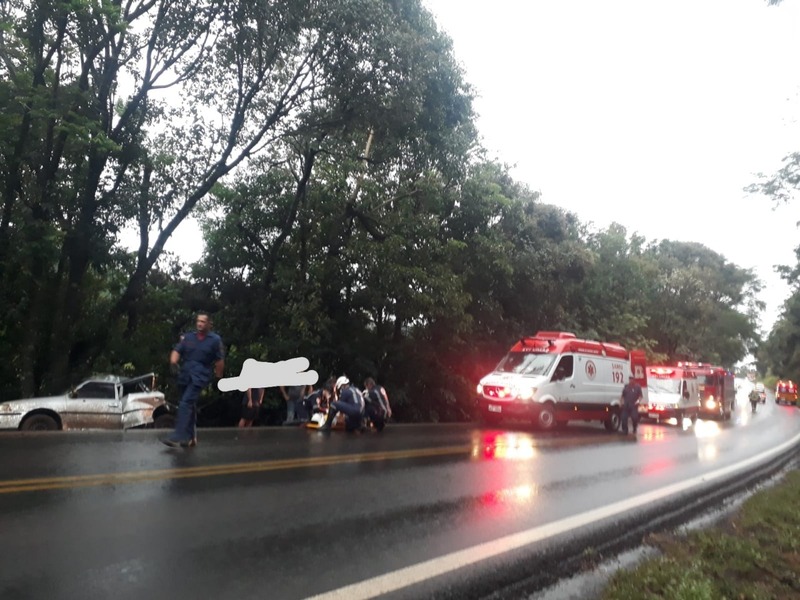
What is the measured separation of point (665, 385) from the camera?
96.3 feet

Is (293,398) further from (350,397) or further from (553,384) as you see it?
(553,384)

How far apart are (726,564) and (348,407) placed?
345 inches

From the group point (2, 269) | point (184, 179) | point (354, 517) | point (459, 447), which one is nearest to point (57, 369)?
point (2, 269)

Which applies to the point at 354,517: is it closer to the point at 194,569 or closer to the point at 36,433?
the point at 194,569

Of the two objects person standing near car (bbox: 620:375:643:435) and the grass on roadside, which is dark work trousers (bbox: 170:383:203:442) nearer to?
the grass on roadside

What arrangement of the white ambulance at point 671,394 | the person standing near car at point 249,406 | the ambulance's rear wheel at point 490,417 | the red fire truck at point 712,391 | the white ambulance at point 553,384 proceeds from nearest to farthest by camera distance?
the person standing near car at point 249,406 < the white ambulance at point 553,384 < the ambulance's rear wheel at point 490,417 < the white ambulance at point 671,394 < the red fire truck at point 712,391

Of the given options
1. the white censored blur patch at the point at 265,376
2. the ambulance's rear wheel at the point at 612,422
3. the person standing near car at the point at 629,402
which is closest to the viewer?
the white censored blur patch at the point at 265,376

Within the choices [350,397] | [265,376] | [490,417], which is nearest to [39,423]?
[265,376]

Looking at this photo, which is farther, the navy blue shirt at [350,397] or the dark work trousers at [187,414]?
the navy blue shirt at [350,397]

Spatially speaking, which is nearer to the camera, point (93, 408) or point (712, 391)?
point (93, 408)

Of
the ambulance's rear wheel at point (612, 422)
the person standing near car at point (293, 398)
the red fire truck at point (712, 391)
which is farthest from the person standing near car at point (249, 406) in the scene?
the red fire truck at point (712, 391)

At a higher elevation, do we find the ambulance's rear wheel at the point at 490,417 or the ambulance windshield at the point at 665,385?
the ambulance windshield at the point at 665,385

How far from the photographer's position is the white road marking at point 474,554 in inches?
190

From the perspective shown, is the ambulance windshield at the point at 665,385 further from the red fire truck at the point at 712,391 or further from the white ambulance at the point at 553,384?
the white ambulance at the point at 553,384
